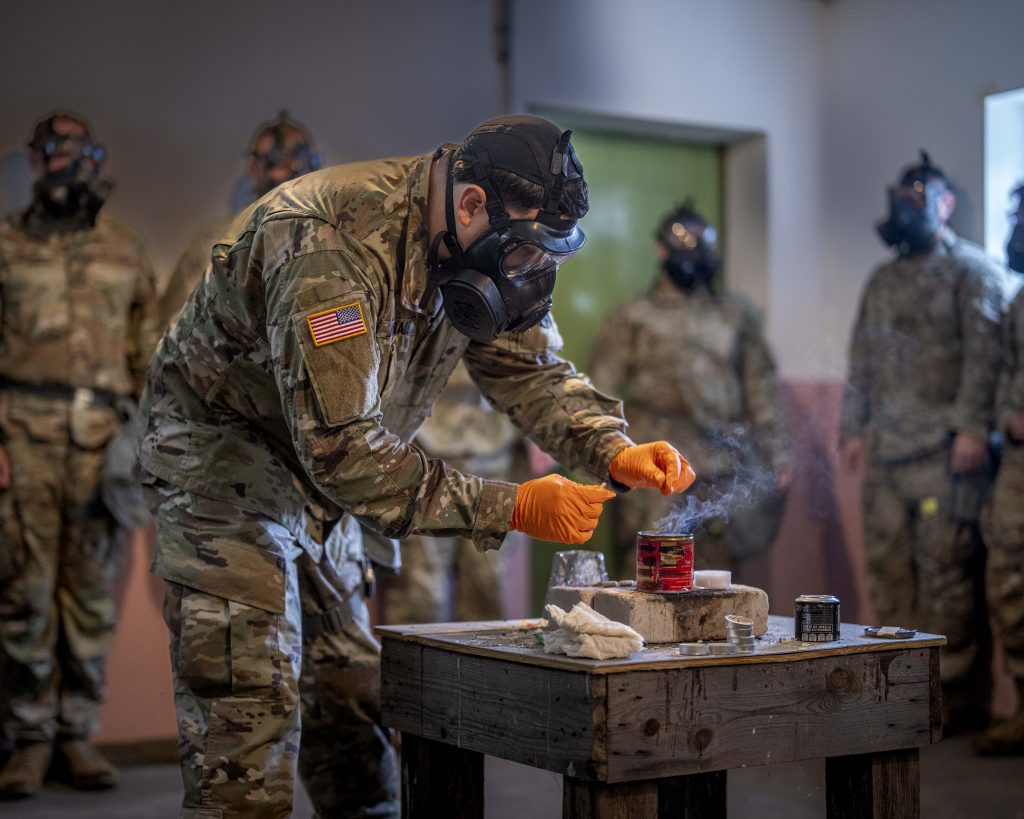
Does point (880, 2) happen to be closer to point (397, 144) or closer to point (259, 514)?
point (397, 144)

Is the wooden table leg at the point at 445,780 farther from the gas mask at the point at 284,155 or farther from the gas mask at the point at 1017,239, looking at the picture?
the gas mask at the point at 1017,239

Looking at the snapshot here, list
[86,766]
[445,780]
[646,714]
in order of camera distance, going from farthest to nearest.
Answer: [86,766] < [445,780] < [646,714]

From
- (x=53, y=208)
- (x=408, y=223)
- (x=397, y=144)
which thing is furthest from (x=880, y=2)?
(x=408, y=223)

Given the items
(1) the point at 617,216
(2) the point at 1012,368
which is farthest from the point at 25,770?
(2) the point at 1012,368

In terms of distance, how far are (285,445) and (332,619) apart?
42 cm

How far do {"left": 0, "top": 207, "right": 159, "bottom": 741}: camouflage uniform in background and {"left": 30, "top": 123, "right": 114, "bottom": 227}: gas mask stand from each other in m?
0.09

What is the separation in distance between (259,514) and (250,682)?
0.30 meters

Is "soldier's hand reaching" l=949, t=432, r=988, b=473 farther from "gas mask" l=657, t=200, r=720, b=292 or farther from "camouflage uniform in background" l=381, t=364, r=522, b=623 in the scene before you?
"camouflage uniform in background" l=381, t=364, r=522, b=623

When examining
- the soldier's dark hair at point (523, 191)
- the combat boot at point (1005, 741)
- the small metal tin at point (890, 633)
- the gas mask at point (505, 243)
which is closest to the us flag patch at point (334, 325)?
the gas mask at point (505, 243)

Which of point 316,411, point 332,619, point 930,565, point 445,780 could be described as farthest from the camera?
point 930,565

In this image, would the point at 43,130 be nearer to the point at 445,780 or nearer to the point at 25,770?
the point at 25,770

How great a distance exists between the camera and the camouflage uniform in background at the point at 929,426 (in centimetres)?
459

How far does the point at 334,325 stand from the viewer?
2072 mm

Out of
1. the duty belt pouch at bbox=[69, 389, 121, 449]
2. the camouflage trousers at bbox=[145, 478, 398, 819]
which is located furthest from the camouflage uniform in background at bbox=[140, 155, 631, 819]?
the duty belt pouch at bbox=[69, 389, 121, 449]
